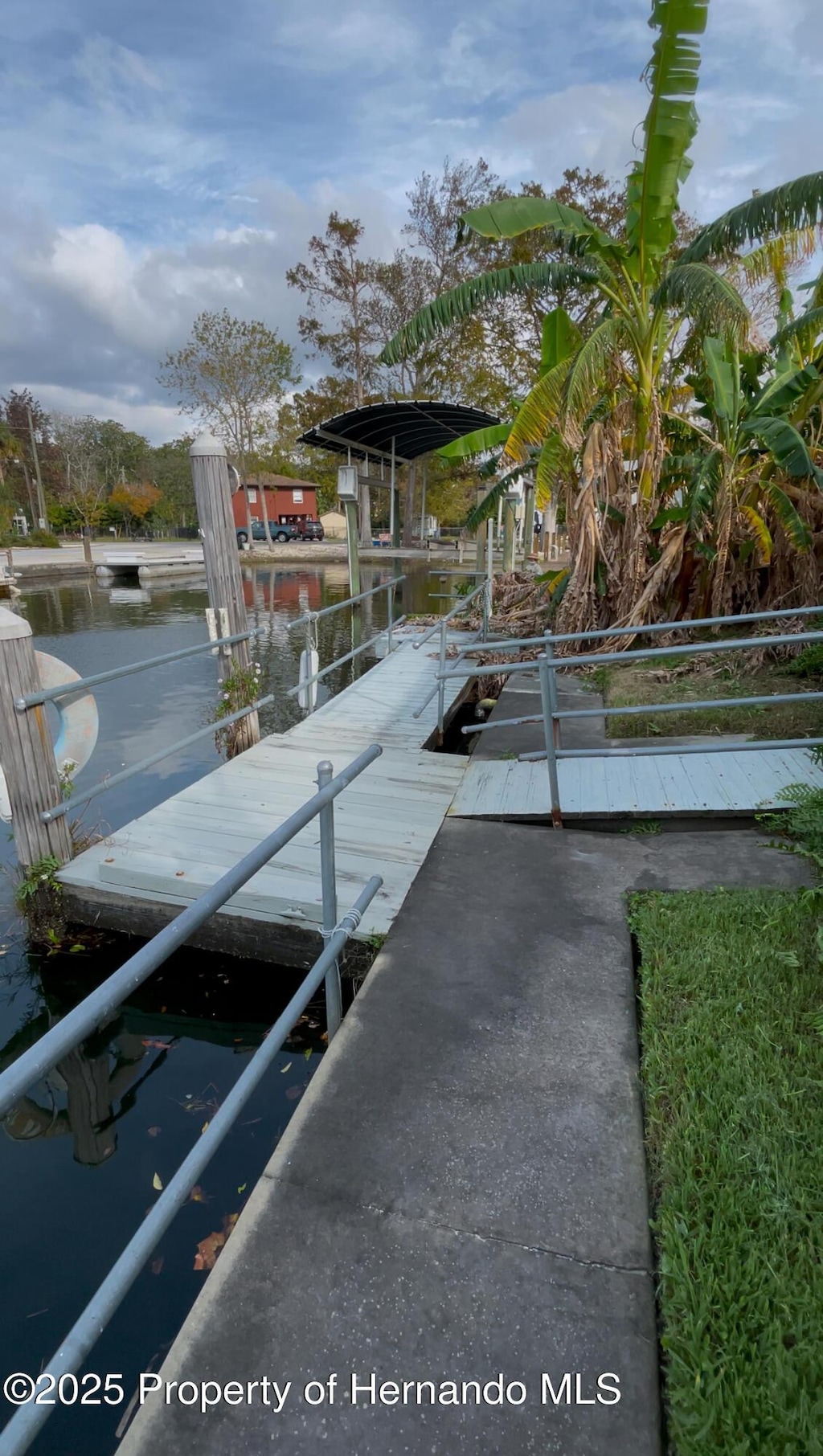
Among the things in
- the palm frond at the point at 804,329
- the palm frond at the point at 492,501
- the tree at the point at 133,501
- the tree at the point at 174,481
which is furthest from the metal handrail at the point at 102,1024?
→ the tree at the point at 174,481

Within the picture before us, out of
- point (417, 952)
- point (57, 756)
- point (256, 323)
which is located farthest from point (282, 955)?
point (256, 323)

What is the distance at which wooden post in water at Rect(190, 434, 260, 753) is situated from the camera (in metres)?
5.57

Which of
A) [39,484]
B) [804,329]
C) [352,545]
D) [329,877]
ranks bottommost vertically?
[329,877]

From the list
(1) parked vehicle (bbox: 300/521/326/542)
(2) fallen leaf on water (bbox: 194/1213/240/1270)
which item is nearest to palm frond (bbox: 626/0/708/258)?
(2) fallen leaf on water (bbox: 194/1213/240/1270)

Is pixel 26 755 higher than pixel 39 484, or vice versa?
pixel 39 484

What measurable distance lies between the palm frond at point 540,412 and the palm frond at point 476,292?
3.84 ft

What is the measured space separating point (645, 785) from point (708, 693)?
2.41 metres

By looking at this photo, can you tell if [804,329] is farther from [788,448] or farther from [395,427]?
[395,427]

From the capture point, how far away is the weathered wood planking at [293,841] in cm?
370

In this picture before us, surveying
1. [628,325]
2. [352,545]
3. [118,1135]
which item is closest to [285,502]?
[352,545]

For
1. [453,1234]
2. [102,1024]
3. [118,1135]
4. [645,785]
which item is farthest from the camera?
[645,785]

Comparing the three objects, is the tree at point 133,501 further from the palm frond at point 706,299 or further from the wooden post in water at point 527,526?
the palm frond at point 706,299

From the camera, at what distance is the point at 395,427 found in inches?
567

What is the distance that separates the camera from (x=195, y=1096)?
125 inches
